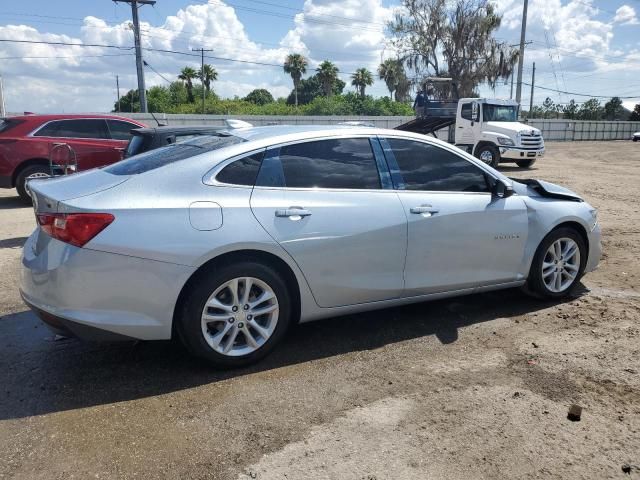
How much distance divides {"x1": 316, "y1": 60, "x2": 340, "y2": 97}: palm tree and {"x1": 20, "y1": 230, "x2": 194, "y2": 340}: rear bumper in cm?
6491

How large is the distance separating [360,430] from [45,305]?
1.99 metres

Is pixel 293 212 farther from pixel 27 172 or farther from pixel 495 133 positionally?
pixel 495 133

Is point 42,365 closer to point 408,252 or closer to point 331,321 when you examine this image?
point 331,321

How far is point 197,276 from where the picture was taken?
3.40 metres

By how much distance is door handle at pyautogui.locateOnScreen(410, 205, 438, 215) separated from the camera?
13.4 feet

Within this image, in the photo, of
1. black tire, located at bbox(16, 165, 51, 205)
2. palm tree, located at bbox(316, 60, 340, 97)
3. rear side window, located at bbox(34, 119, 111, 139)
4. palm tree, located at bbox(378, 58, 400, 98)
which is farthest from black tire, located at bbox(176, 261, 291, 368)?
palm tree, located at bbox(316, 60, 340, 97)

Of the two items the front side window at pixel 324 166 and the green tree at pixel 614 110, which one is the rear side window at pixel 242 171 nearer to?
the front side window at pixel 324 166

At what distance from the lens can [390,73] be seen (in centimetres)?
5381

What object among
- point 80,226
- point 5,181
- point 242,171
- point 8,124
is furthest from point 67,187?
point 8,124

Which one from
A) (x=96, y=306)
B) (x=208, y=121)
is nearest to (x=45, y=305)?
(x=96, y=306)

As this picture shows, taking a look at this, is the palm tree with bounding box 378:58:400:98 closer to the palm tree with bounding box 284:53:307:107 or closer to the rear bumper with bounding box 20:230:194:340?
the palm tree with bounding box 284:53:307:107

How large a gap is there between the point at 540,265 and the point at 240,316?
8.98ft

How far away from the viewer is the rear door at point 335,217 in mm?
3654

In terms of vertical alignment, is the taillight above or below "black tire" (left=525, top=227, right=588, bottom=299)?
above
